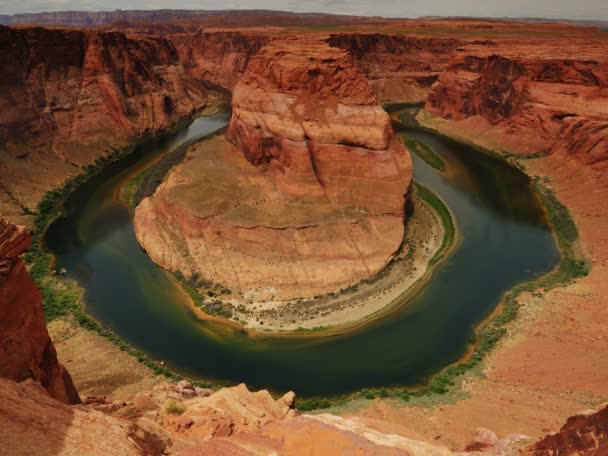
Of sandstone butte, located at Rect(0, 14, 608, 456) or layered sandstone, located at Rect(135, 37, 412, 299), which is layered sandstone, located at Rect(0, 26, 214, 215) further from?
layered sandstone, located at Rect(135, 37, 412, 299)

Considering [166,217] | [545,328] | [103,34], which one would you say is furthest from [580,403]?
[103,34]

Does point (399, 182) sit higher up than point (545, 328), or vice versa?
point (399, 182)

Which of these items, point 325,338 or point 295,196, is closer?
point 325,338

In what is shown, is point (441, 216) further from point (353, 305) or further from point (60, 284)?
point (60, 284)

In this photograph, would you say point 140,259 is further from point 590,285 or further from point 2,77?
point 590,285

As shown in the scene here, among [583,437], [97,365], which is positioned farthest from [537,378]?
[97,365]

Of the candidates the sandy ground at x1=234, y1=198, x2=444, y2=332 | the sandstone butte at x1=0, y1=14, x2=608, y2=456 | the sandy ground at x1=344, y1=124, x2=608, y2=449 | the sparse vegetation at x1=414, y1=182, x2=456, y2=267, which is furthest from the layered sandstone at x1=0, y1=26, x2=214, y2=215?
the sandy ground at x1=344, y1=124, x2=608, y2=449
